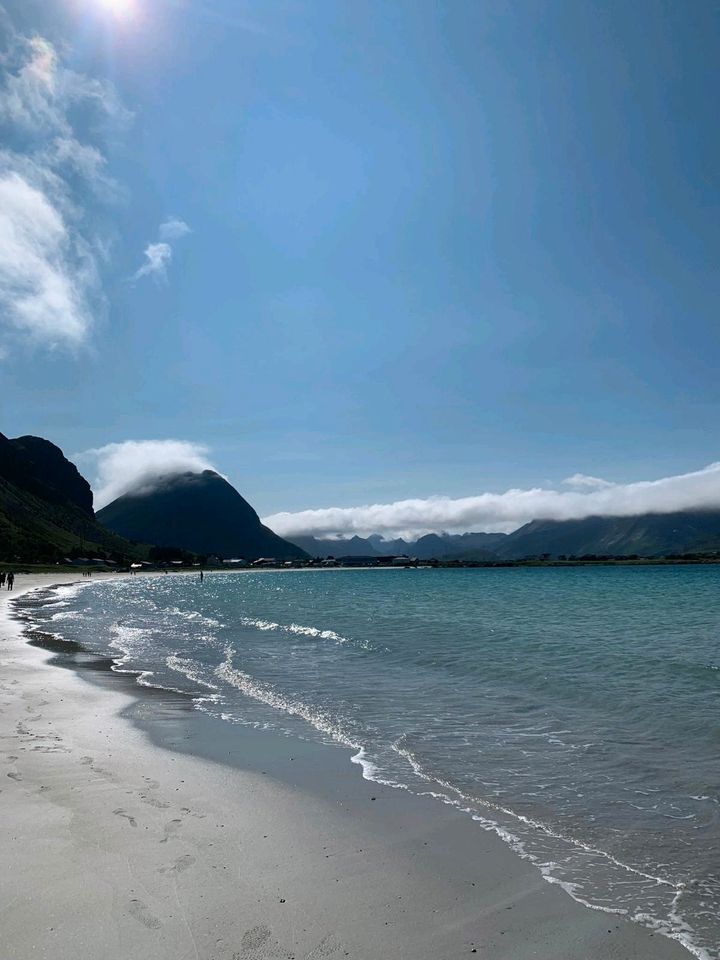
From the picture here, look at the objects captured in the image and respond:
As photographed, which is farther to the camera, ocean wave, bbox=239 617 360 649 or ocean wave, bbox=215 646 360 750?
ocean wave, bbox=239 617 360 649

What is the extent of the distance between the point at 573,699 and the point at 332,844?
1288 cm

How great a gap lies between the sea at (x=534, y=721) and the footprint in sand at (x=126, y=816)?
4.59 meters

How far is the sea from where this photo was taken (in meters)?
8.34

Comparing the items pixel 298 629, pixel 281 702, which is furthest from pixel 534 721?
pixel 298 629

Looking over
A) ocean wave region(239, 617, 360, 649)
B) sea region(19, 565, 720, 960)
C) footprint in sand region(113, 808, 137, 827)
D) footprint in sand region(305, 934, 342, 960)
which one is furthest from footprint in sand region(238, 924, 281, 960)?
ocean wave region(239, 617, 360, 649)

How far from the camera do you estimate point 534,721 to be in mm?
16312

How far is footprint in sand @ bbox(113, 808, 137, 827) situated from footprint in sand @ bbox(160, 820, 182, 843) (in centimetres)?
50

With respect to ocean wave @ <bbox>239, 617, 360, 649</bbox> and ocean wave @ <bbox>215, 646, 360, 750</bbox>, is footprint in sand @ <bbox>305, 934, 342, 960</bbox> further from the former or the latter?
ocean wave @ <bbox>239, 617, 360, 649</bbox>

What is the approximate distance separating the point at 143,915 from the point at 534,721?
12400mm

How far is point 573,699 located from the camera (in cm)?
1909

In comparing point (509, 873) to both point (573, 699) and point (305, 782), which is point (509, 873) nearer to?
point (305, 782)

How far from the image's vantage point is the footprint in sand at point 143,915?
6.12 metres

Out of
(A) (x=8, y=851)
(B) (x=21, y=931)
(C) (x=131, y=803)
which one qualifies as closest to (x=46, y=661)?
(C) (x=131, y=803)

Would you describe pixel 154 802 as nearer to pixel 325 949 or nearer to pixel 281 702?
pixel 325 949
